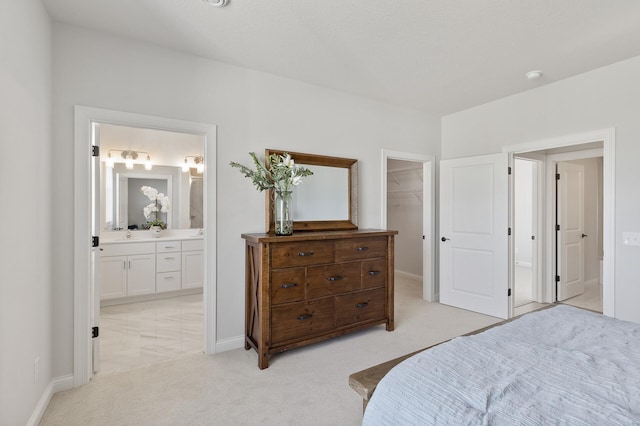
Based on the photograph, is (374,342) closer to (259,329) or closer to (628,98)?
(259,329)

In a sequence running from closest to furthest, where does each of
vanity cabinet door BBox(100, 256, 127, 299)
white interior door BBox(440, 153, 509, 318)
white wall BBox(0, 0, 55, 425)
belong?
white wall BBox(0, 0, 55, 425), white interior door BBox(440, 153, 509, 318), vanity cabinet door BBox(100, 256, 127, 299)

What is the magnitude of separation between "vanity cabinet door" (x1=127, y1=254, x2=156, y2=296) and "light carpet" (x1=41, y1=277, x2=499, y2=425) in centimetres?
203

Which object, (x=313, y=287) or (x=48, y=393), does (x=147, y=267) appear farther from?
(x=313, y=287)

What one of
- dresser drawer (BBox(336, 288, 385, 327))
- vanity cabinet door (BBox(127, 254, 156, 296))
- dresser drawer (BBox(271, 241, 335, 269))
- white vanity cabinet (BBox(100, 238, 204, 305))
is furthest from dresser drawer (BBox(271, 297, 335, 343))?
vanity cabinet door (BBox(127, 254, 156, 296))

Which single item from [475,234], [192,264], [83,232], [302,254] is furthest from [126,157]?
[475,234]

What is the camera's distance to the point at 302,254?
2732mm

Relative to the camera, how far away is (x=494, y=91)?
11.9 feet

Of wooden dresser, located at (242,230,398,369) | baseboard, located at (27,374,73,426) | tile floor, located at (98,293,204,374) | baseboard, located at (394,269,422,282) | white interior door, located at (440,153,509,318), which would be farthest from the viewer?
baseboard, located at (394,269,422,282)

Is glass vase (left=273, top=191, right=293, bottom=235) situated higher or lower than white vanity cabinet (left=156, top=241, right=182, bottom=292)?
higher

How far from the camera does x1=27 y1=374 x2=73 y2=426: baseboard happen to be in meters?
1.87

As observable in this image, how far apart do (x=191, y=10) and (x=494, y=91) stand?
324cm

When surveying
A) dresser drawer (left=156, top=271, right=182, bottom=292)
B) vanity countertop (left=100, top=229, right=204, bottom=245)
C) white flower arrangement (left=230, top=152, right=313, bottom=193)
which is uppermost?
white flower arrangement (left=230, top=152, right=313, bottom=193)

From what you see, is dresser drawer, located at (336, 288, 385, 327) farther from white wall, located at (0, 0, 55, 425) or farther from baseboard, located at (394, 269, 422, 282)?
baseboard, located at (394, 269, 422, 282)

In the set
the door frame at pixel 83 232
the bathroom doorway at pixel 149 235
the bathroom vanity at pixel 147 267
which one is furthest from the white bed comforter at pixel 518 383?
the bathroom vanity at pixel 147 267
